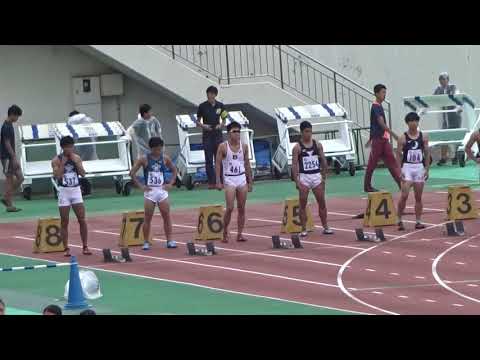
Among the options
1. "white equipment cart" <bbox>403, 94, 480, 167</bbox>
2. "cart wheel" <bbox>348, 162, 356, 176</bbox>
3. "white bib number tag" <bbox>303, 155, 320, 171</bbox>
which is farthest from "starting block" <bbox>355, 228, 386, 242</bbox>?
"white equipment cart" <bbox>403, 94, 480, 167</bbox>

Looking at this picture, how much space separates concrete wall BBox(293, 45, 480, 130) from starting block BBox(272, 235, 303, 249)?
13.8 m

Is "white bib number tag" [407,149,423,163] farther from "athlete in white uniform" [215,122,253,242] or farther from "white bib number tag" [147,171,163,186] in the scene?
"white bib number tag" [147,171,163,186]

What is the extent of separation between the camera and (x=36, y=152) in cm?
3083

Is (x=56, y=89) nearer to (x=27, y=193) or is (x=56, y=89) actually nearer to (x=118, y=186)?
(x=27, y=193)

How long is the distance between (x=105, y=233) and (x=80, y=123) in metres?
7.12

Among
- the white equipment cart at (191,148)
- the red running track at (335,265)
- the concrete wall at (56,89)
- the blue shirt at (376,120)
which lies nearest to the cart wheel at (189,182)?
the white equipment cart at (191,148)

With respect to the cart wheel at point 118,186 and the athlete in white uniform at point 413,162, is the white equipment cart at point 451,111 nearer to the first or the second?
the cart wheel at point 118,186

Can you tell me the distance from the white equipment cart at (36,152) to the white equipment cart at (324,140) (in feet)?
17.2

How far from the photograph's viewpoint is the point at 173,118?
3338 centimetres
